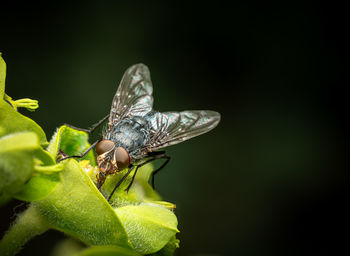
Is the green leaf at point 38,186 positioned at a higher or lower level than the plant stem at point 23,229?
higher

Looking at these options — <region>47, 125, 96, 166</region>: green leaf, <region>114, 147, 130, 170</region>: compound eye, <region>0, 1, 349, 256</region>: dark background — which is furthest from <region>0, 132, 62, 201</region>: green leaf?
<region>0, 1, 349, 256</region>: dark background

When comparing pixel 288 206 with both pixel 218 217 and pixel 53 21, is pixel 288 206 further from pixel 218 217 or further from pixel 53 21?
pixel 53 21

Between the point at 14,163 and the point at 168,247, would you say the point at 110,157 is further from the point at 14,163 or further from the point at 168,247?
the point at 14,163

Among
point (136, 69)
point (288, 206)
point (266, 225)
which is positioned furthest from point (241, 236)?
point (136, 69)

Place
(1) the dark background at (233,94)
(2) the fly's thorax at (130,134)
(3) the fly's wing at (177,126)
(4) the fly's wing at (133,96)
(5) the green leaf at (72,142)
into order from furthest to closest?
(1) the dark background at (233,94) → (4) the fly's wing at (133,96) → (3) the fly's wing at (177,126) → (2) the fly's thorax at (130,134) → (5) the green leaf at (72,142)

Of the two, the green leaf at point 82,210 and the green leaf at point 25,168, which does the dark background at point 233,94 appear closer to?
the green leaf at point 82,210

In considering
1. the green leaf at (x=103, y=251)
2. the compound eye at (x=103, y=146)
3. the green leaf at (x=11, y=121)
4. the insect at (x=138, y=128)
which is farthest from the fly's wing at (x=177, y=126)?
the green leaf at (x=103, y=251)

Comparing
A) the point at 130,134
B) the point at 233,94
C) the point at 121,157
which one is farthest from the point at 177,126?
the point at 233,94
